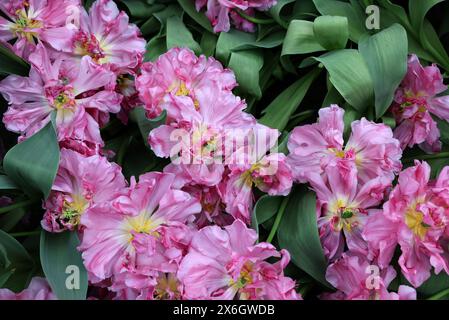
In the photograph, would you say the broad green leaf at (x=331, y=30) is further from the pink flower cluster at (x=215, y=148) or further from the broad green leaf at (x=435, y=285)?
the broad green leaf at (x=435, y=285)

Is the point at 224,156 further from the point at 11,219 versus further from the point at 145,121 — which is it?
the point at 11,219

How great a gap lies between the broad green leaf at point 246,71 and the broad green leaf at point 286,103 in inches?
1.1

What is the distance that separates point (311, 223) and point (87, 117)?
0.91 feet

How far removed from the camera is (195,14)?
0.96m

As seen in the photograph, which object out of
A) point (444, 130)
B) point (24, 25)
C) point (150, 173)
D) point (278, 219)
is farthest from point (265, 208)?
point (24, 25)

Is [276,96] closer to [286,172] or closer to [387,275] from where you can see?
[286,172]

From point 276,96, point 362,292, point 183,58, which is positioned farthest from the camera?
point 276,96

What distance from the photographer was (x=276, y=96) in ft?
3.24

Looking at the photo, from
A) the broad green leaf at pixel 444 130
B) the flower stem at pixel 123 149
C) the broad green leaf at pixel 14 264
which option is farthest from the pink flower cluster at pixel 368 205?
the broad green leaf at pixel 14 264

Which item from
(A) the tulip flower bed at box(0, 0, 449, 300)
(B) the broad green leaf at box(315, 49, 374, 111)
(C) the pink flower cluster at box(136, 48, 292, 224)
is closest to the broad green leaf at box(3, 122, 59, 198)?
(A) the tulip flower bed at box(0, 0, 449, 300)

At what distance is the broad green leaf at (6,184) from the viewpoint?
0.80 m

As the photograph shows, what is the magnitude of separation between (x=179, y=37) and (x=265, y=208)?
0.82ft

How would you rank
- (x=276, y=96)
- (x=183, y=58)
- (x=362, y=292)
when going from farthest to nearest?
(x=276, y=96) → (x=183, y=58) → (x=362, y=292)
